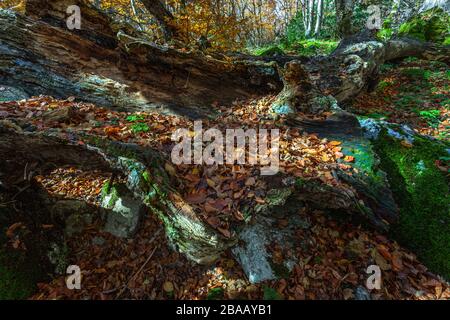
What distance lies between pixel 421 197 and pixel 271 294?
2669mm

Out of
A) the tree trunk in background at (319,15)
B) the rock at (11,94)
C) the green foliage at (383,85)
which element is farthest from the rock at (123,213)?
the tree trunk in background at (319,15)

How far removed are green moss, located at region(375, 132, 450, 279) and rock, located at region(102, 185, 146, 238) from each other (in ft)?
12.9

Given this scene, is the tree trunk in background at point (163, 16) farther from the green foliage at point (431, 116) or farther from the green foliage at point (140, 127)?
the green foliage at point (431, 116)

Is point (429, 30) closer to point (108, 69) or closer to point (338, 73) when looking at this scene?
point (338, 73)

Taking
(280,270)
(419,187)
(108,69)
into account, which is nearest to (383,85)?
(419,187)

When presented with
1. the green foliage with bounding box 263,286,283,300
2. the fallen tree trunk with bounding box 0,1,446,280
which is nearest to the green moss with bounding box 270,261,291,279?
the green foliage with bounding box 263,286,283,300

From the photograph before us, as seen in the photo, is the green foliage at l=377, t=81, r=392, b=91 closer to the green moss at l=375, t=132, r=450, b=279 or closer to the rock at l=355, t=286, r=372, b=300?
the green moss at l=375, t=132, r=450, b=279

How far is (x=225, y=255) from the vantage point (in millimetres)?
3539

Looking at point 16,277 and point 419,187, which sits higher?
point 419,187

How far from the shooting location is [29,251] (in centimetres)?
363

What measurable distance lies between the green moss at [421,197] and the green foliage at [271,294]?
1.95 m

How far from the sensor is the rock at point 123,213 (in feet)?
13.4
